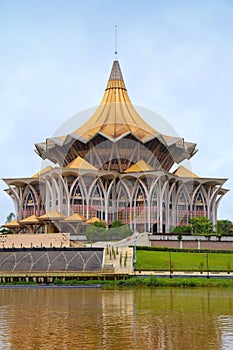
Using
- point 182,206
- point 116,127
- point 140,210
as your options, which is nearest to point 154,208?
point 140,210

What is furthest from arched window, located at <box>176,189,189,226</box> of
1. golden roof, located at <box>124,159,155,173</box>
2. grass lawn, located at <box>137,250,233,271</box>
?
grass lawn, located at <box>137,250,233,271</box>

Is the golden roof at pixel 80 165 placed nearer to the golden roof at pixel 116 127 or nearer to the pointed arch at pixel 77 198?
the pointed arch at pixel 77 198

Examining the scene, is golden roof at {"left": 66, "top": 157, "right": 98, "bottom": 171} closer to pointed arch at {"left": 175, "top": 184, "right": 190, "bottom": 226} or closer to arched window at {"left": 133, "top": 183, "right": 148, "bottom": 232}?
arched window at {"left": 133, "top": 183, "right": 148, "bottom": 232}

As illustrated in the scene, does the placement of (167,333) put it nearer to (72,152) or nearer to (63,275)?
(63,275)

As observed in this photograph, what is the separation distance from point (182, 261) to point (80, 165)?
26376 millimetres

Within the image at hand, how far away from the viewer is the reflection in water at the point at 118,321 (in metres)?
14.5

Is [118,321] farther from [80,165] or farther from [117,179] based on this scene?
[117,179]

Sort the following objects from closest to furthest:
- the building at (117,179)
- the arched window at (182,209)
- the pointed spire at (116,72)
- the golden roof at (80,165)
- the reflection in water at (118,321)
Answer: the reflection in water at (118,321) < the golden roof at (80,165) < the building at (117,179) < the arched window at (182,209) < the pointed spire at (116,72)

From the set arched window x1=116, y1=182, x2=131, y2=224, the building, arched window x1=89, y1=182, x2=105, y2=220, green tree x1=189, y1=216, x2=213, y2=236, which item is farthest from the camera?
arched window x1=116, y1=182, x2=131, y2=224

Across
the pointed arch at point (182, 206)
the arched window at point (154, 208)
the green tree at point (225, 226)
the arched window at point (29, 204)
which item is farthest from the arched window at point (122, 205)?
the green tree at point (225, 226)

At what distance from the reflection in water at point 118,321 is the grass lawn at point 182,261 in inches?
418

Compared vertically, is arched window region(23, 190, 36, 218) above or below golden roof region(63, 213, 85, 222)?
above

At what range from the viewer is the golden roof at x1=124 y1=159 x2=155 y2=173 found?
6759 cm

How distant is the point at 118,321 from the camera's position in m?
18.7
